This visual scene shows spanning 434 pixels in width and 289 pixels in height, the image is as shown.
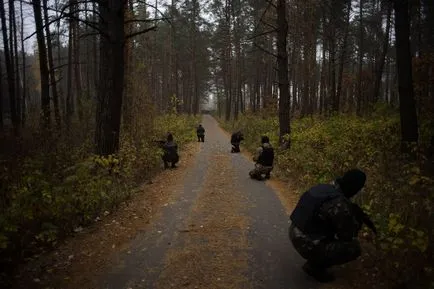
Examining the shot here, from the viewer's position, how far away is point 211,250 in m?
5.86

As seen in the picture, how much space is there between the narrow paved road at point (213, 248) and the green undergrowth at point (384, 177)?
120cm

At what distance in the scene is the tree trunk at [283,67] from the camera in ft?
48.4

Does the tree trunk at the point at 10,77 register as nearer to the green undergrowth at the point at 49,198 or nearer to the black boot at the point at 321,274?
the green undergrowth at the point at 49,198

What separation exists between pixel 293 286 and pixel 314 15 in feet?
83.1

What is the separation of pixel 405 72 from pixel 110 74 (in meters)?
8.16

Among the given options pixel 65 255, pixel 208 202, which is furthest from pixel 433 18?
pixel 65 255

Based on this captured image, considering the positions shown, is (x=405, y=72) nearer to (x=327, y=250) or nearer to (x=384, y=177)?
(x=384, y=177)

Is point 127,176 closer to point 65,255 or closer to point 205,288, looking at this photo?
point 65,255

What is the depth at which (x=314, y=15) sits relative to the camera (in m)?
26.6

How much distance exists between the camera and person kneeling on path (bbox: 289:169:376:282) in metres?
4.52

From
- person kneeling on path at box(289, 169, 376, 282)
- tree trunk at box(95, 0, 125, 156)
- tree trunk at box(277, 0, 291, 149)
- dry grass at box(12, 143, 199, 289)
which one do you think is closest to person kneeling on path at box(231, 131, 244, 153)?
tree trunk at box(277, 0, 291, 149)

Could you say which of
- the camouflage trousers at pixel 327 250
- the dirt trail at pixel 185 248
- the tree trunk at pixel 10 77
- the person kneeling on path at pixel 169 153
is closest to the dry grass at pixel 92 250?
the dirt trail at pixel 185 248

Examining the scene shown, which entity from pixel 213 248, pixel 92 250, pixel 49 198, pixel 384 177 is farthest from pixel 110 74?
pixel 384 177

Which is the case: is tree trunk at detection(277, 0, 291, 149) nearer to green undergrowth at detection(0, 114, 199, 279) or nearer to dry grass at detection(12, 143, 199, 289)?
green undergrowth at detection(0, 114, 199, 279)
